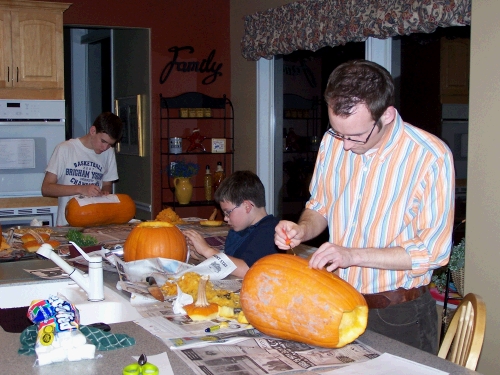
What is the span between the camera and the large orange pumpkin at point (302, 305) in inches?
66.1

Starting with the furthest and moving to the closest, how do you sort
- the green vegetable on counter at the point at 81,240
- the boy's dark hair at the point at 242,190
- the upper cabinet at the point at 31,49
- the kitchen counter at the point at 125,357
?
the upper cabinet at the point at 31,49
the green vegetable on counter at the point at 81,240
the boy's dark hair at the point at 242,190
the kitchen counter at the point at 125,357

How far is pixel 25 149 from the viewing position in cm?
531

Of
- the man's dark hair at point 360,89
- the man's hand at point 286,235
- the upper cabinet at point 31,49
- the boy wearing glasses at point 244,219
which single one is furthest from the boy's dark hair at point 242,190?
the upper cabinet at point 31,49

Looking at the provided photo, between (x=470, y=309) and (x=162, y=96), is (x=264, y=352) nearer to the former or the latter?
(x=470, y=309)

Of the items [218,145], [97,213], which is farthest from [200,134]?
[97,213]

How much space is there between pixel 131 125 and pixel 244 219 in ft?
12.0

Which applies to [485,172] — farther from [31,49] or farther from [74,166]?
[31,49]

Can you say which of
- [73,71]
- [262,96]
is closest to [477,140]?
[262,96]

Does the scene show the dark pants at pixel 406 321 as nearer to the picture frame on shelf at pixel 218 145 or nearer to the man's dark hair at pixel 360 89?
the man's dark hair at pixel 360 89

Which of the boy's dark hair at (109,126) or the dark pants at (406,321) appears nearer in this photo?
the dark pants at (406,321)

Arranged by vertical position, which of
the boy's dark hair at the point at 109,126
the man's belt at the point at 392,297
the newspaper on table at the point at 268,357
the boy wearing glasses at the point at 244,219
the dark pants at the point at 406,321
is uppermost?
the boy's dark hair at the point at 109,126

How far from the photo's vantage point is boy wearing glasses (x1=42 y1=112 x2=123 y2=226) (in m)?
4.36

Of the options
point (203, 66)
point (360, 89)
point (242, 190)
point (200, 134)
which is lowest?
point (242, 190)

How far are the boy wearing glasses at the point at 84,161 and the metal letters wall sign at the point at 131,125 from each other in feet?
4.65
